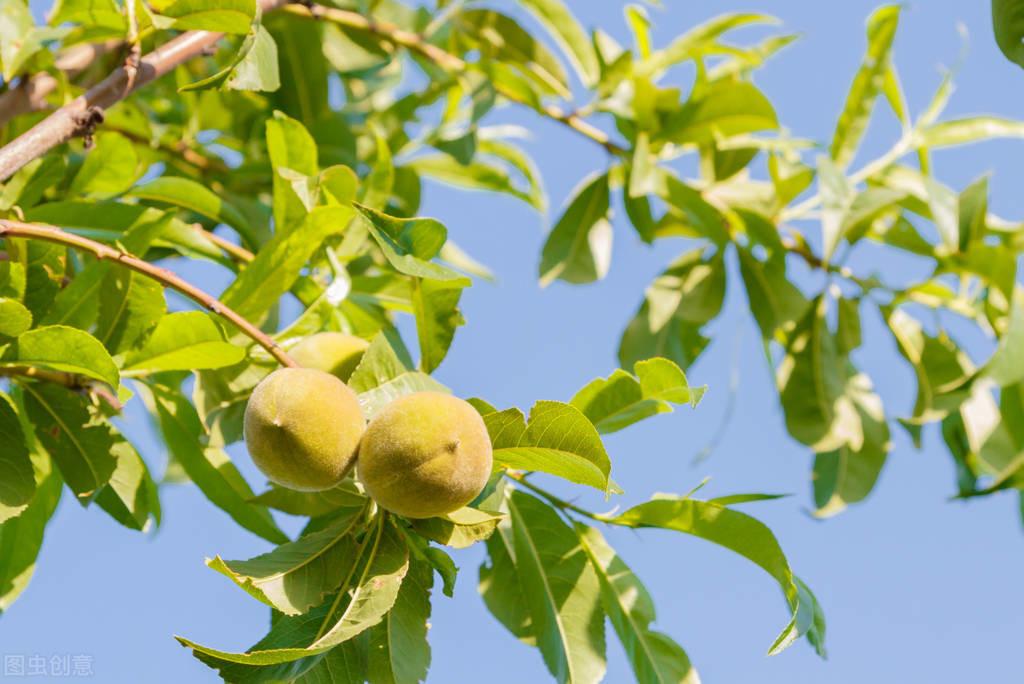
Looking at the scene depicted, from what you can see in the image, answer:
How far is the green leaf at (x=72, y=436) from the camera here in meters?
1.67

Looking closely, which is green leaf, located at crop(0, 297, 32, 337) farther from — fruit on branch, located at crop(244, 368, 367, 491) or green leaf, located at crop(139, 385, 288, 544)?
green leaf, located at crop(139, 385, 288, 544)

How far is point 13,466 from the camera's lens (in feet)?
4.68

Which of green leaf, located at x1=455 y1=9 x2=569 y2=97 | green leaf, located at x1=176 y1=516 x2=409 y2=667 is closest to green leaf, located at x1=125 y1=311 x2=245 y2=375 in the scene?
green leaf, located at x1=176 y1=516 x2=409 y2=667

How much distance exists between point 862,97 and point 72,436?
1991 mm

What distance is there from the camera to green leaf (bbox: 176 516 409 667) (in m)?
1.15

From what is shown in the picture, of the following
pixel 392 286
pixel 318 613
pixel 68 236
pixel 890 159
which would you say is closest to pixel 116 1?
pixel 68 236

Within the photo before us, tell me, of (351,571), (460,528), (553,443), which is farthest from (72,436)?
(553,443)

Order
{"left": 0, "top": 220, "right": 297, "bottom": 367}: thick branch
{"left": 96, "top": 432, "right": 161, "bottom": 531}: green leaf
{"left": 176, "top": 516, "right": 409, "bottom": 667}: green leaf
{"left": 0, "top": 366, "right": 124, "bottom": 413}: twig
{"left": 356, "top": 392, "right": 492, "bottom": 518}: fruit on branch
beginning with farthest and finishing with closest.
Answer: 1. {"left": 96, "top": 432, "right": 161, "bottom": 531}: green leaf
2. {"left": 0, "top": 366, "right": 124, "bottom": 413}: twig
3. {"left": 0, "top": 220, "right": 297, "bottom": 367}: thick branch
4. {"left": 356, "top": 392, "right": 492, "bottom": 518}: fruit on branch
5. {"left": 176, "top": 516, "right": 409, "bottom": 667}: green leaf

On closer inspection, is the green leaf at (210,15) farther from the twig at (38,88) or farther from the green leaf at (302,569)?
the green leaf at (302,569)

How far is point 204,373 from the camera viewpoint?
1.73 meters

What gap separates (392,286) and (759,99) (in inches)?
41.3

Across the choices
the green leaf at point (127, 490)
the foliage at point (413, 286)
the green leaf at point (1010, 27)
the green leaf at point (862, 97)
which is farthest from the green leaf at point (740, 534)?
the green leaf at point (862, 97)

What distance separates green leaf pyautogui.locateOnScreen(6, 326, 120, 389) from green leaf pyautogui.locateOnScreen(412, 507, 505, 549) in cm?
43

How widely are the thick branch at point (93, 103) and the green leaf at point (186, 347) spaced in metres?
0.28
